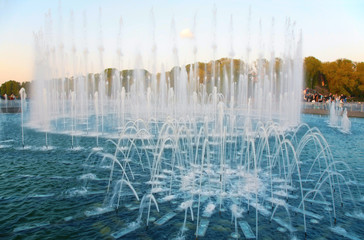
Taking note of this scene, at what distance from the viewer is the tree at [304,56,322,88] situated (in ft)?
212

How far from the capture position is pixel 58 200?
714 centimetres

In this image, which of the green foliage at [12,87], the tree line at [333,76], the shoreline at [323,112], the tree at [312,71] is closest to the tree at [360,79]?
the tree line at [333,76]

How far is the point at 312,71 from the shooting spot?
64875 mm

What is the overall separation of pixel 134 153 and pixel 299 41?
21115 millimetres

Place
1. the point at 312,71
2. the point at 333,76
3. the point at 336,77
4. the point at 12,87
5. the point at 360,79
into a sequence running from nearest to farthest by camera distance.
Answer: the point at 360,79 → the point at 336,77 → the point at 333,76 → the point at 312,71 → the point at 12,87

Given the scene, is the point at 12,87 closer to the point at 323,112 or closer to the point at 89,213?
the point at 323,112

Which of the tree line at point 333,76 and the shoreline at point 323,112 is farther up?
the tree line at point 333,76

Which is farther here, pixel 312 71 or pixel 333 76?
pixel 312 71

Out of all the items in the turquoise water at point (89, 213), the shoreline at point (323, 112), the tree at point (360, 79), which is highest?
the tree at point (360, 79)

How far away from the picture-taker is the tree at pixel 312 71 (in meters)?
64.7

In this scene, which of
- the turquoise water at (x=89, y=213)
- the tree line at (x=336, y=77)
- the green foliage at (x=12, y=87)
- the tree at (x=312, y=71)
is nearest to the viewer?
the turquoise water at (x=89, y=213)

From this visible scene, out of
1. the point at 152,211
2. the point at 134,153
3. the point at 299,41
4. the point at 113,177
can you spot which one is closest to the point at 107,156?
the point at 134,153

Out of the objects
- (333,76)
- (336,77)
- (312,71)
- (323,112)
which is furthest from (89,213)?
(312,71)

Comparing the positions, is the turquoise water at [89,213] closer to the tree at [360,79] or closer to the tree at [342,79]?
the tree at [360,79]
